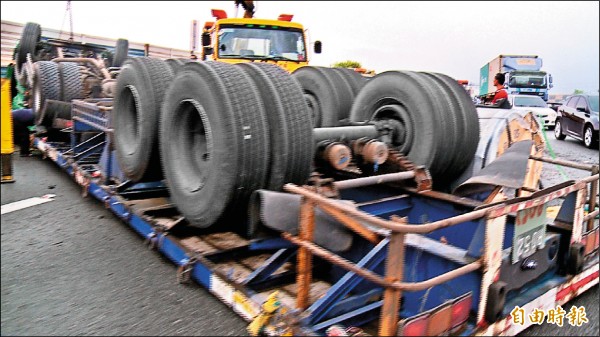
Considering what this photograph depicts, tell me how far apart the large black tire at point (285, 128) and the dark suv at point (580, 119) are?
39.7 feet

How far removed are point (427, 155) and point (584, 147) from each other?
11599 mm

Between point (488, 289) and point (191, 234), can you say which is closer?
point (488, 289)

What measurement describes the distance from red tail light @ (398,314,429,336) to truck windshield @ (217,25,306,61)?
5369 millimetres

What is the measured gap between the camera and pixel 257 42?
7.06 meters

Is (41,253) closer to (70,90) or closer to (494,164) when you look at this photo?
(494,164)

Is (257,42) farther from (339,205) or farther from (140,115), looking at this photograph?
(339,205)

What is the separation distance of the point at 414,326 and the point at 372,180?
1.29 meters

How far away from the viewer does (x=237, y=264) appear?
323 centimetres

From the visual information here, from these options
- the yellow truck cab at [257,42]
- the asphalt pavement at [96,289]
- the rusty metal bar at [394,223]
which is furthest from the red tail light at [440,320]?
the yellow truck cab at [257,42]

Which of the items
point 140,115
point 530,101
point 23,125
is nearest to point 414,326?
point 140,115

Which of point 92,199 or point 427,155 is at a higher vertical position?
point 427,155

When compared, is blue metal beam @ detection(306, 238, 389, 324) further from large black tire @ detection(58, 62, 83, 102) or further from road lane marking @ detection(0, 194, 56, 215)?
large black tire @ detection(58, 62, 83, 102)

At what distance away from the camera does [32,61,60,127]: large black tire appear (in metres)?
7.11

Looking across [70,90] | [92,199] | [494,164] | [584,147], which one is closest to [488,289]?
[494,164]
